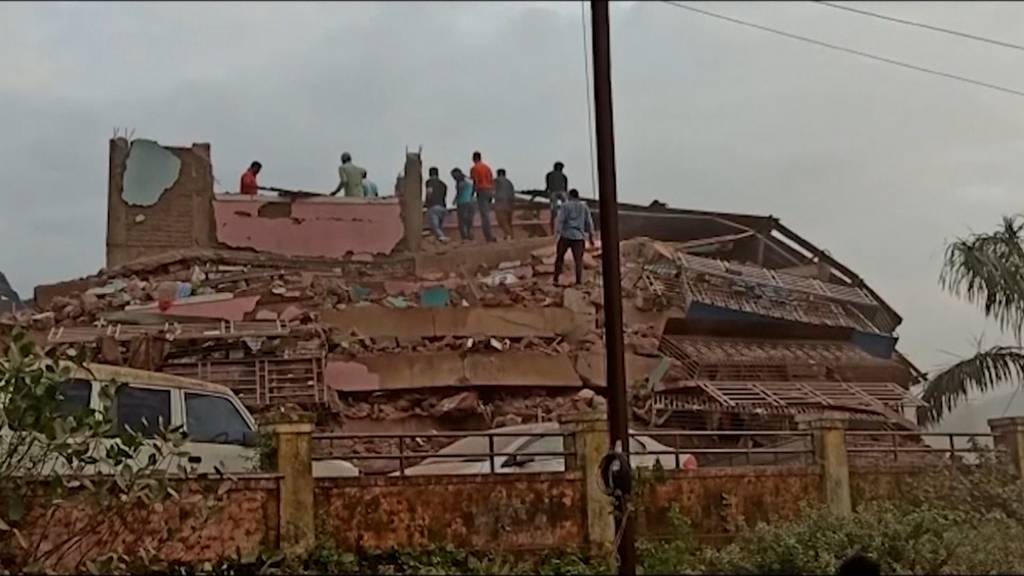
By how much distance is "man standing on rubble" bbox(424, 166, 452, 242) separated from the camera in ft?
73.9

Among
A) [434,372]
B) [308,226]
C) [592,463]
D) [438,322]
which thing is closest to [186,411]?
[592,463]

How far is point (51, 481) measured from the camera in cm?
890

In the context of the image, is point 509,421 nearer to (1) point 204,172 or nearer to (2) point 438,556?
(2) point 438,556

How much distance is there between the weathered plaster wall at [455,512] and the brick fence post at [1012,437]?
523 cm

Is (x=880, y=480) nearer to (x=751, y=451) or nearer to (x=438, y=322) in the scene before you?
(x=751, y=451)

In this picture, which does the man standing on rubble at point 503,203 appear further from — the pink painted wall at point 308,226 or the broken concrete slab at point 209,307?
the broken concrete slab at point 209,307

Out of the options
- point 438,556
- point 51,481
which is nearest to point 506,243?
point 438,556

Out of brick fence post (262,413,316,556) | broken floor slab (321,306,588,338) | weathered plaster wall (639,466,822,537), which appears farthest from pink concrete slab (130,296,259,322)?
weathered plaster wall (639,466,822,537)

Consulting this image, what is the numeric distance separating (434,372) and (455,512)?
5.29m

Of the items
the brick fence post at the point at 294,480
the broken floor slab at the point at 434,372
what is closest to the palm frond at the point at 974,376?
the broken floor slab at the point at 434,372

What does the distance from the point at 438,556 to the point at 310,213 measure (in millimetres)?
11941

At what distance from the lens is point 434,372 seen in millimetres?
16203

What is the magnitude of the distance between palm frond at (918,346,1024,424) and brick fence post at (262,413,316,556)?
783 centimetres

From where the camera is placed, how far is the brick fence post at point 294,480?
1041cm
